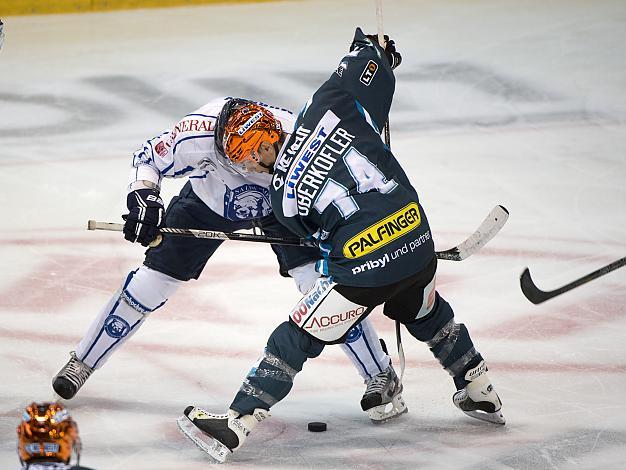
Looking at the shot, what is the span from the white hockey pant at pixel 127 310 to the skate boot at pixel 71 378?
3cm

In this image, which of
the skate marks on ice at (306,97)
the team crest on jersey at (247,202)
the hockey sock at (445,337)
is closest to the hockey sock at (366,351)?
the hockey sock at (445,337)

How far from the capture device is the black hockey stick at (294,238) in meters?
3.75

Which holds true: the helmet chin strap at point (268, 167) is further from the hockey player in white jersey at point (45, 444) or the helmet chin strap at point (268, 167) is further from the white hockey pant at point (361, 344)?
the hockey player in white jersey at point (45, 444)

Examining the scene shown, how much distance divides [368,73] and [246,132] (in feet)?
1.34

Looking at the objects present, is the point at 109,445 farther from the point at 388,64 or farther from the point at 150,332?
the point at 388,64

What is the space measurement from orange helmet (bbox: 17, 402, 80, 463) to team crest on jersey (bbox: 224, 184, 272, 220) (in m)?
1.74

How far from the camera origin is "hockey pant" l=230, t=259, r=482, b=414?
3422 millimetres

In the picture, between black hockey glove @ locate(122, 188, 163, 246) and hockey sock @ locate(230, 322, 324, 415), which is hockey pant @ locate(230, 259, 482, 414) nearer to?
hockey sock @ locate(230, 322, 324, 415)

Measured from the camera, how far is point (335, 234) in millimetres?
3408

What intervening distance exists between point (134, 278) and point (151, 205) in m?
0.36

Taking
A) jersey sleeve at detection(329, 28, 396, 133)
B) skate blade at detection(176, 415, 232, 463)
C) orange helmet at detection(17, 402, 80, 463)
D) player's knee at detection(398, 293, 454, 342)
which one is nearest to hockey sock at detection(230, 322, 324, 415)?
skate blade at detection(176, 415, 232, 463)

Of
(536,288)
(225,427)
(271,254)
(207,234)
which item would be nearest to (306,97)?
(271,254)

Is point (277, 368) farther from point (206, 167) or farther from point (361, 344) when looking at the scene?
point (206, 167)

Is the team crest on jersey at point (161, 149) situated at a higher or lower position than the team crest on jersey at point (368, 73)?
lower
